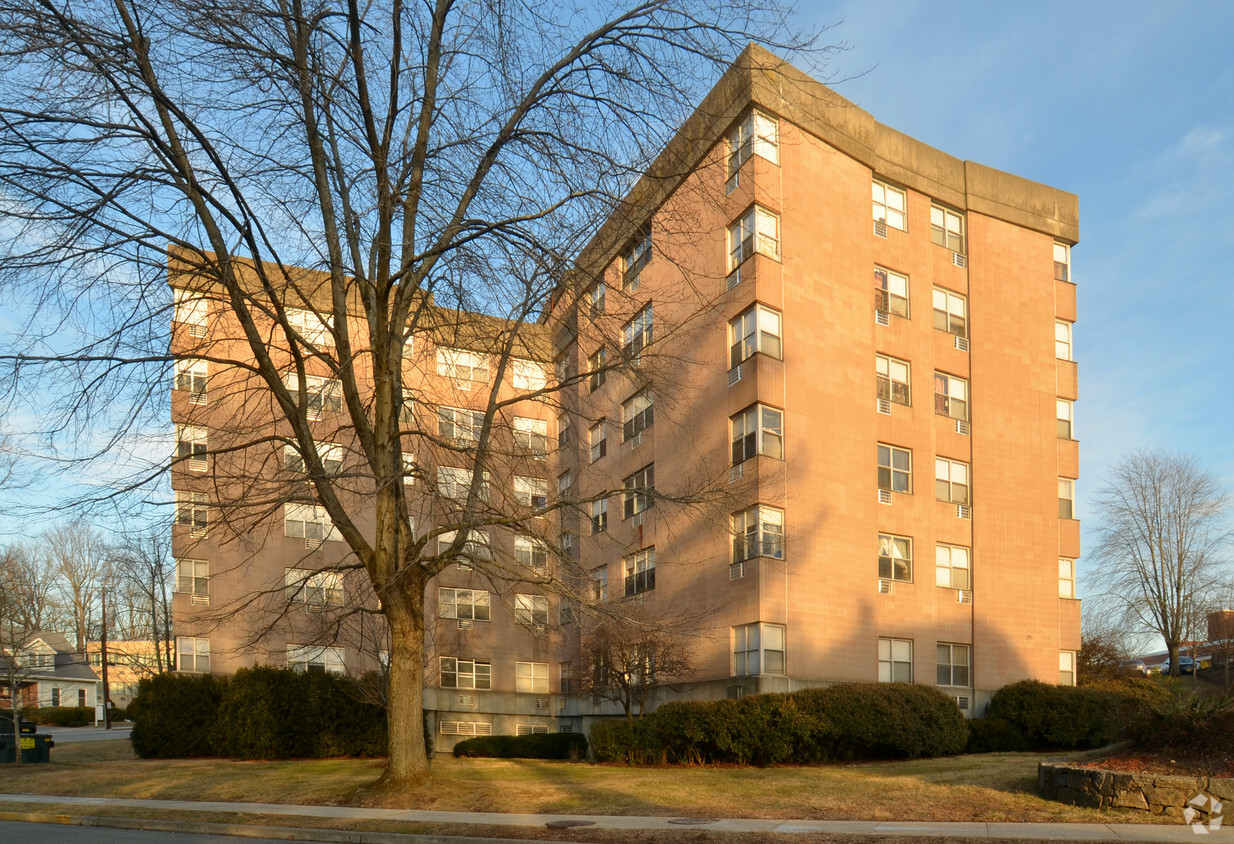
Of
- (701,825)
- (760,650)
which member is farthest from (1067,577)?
(701,825)

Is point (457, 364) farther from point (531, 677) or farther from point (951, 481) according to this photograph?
point (531, 677)

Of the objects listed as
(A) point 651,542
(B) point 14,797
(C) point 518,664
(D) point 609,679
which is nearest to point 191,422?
(B) point 14,797

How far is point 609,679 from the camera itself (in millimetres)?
27953

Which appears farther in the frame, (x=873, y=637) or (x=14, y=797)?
(x=873, y=637)

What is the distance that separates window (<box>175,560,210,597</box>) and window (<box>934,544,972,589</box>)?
23.5 metres

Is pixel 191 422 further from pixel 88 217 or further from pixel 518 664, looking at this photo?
pixel 518 664

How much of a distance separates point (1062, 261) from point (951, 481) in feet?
31.2

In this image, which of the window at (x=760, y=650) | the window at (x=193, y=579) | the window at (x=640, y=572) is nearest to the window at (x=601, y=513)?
the window at (x=640, y=572)

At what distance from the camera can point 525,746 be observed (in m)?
32.1

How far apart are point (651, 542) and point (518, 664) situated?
1120 centimetres

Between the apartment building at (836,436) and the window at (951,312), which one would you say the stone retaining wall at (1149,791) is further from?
the window at (951,312)

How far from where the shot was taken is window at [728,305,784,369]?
26.9m

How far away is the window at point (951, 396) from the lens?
30281 millimetres

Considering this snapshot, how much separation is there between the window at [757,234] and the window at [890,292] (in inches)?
153
